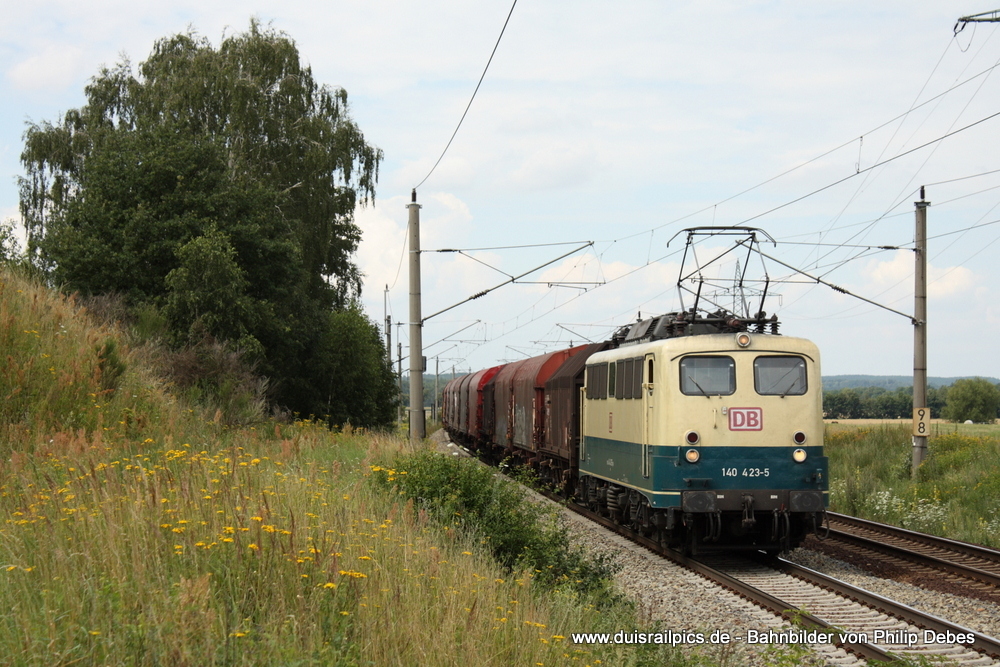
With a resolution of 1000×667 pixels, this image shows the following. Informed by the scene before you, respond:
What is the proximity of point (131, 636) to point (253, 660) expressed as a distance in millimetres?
615

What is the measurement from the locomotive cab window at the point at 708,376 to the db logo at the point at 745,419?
297 millimetres

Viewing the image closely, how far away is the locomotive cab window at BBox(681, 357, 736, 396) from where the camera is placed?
12969mm

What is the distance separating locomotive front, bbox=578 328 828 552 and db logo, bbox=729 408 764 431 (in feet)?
0.05

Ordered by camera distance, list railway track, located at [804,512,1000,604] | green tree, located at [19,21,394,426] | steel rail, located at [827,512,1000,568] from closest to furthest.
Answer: railway track, located at [804,512,1000,604] < steel rail, located at [827,512,1000,568] < green tree, located at [19,21,394,426]

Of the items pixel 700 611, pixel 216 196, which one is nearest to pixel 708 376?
pixel 700 611

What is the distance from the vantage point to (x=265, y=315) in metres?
26.7

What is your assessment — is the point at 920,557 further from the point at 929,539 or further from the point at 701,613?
the point at 701,613

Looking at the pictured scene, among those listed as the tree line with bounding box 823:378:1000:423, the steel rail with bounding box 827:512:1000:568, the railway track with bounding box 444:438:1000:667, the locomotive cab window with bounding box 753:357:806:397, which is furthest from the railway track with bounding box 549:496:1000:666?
the tree line with bounding box 823:378:1000:423

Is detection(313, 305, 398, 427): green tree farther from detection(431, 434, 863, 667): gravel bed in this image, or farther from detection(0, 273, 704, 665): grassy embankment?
detection(0, 273, 704, 665): grassy embankment

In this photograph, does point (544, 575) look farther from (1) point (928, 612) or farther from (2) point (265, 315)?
(2) point (265, 315)

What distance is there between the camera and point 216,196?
1048 inches

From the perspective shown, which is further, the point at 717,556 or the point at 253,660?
the point at 717,556

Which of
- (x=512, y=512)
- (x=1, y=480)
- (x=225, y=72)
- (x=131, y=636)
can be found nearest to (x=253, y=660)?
(x=131, y=636)

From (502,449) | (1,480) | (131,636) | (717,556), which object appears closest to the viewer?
(131,636)
